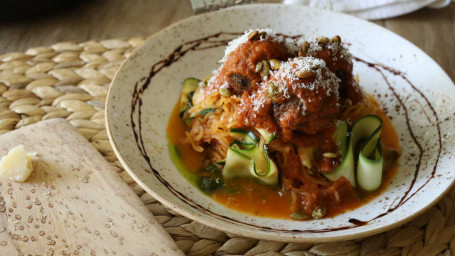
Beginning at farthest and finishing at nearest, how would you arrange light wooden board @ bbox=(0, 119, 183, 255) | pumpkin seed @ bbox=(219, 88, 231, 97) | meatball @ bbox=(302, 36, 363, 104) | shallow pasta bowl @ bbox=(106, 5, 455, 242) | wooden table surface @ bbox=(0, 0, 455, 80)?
wooden table surface @ bbox=(0, 0, 455, 80), pumpkin seed @ bbox=(219, 88, 231, 97), meatball @ bbox=(302, 36, 363, 104), shallow pasta bowl @ bbox=(106, 5, 455, 242), light wooden board @ bbox=(0, 119, 183, 255)

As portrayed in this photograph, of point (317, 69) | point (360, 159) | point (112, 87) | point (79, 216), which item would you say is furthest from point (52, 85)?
point (360, 159)

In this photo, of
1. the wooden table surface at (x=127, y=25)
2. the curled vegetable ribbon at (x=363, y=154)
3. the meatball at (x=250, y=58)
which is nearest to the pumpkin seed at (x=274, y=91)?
the meatball at (x=250, y=58)

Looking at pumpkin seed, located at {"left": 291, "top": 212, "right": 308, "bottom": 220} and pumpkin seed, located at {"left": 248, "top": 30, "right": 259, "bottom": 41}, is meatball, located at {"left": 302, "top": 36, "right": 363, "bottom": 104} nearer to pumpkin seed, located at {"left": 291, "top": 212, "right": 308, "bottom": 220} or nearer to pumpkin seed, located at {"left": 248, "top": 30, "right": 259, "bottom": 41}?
pumpkin seed, located at {"left": 248, "top": 30, "right": 259, "bottom": 41}

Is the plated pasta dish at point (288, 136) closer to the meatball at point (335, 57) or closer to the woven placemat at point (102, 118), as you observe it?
the meatball at point (335, 57)

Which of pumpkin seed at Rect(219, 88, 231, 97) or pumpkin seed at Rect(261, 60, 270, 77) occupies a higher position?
pumpkin seed at Rect(261, 60, 270, 77)

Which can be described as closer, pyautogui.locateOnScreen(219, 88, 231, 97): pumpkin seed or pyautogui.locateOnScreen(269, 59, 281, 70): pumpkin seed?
pyautogui.locateOnScreen(269, 59, 281, 70): pumpkin seed

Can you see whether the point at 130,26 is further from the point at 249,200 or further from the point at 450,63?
the point at 450,63

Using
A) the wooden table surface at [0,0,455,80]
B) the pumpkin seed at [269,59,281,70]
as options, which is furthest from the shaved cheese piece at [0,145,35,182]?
the wooden table surface at [0,0,455,80]
